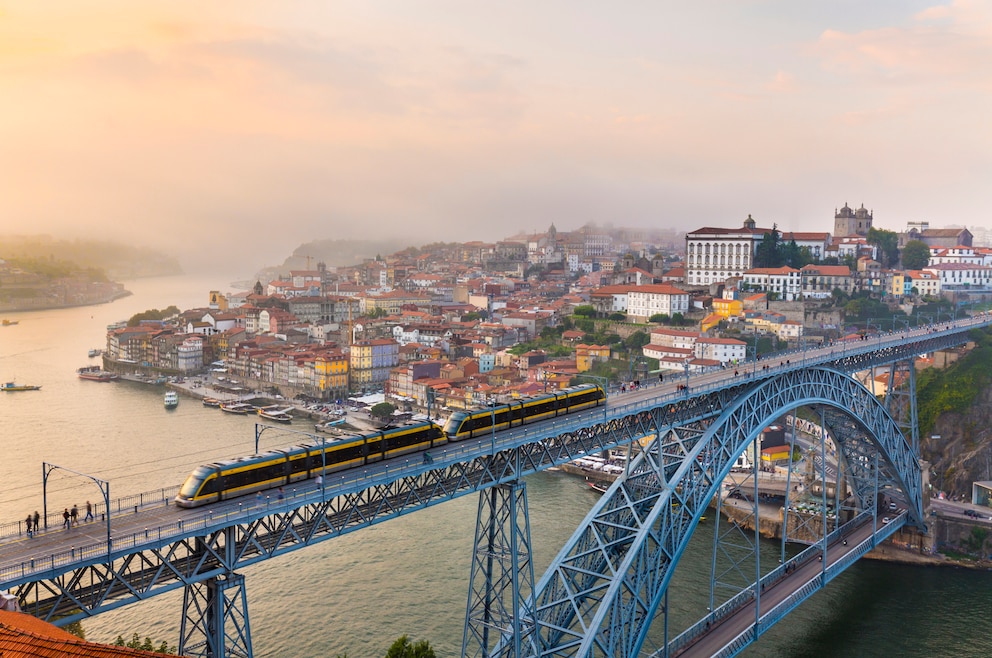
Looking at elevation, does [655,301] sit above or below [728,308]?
above

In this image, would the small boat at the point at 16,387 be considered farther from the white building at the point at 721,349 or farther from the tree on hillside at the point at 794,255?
the tree on hillside at the point at 794,255

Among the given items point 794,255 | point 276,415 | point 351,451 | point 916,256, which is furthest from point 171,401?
point 916,256

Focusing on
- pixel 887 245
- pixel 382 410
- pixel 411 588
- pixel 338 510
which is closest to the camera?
pixel 338 510

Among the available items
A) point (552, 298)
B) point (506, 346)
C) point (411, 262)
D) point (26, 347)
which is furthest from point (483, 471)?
point (411, 262)

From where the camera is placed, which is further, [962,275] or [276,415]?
[962,275]

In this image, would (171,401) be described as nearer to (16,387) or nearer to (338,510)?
(16,387)

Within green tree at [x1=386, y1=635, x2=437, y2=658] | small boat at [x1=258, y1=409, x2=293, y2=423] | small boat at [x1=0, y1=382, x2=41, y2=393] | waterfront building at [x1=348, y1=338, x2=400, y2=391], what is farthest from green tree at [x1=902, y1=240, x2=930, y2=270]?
small boat at [x1=0, y1=382, x2=41, y2=393]

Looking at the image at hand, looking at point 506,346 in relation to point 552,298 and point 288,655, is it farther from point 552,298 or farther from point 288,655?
point 288,655
